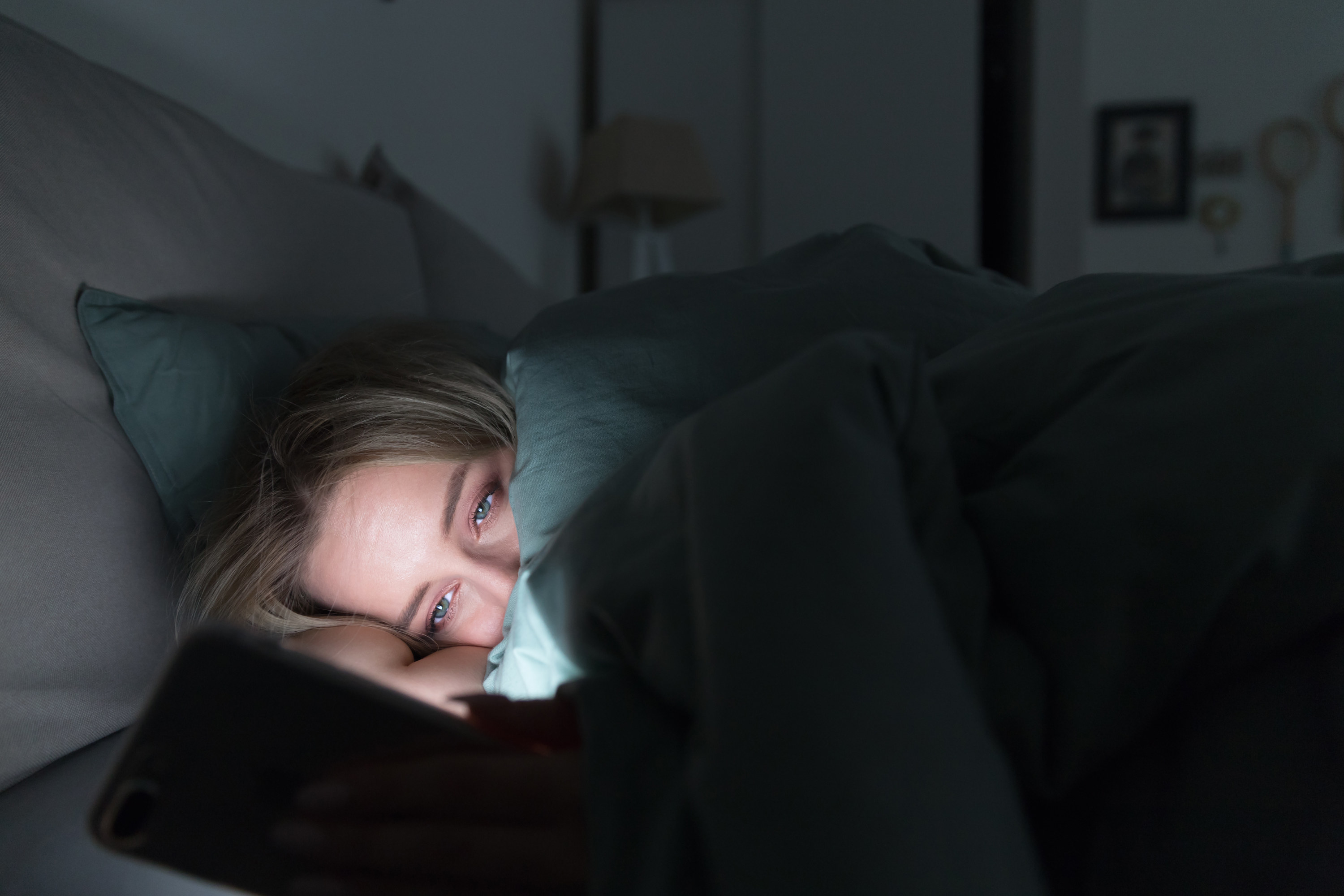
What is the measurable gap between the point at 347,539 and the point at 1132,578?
588mm

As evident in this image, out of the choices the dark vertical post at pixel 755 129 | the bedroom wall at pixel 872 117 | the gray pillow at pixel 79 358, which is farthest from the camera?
the dark vertical post at pixel 755 129

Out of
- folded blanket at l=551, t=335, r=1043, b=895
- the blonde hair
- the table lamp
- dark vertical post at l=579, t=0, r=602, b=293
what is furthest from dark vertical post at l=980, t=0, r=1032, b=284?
folded blanket at l=551, t=335, r=1043, b=895

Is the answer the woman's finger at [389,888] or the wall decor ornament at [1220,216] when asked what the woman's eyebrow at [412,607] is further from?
the wall decor ornament at [1220,216]

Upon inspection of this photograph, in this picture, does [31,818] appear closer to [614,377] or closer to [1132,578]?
[614,377]

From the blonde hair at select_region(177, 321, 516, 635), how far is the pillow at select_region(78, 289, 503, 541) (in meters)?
0.02

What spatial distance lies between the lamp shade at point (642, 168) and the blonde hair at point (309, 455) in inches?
65.8

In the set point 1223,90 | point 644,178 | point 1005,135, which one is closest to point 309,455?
point 644,178

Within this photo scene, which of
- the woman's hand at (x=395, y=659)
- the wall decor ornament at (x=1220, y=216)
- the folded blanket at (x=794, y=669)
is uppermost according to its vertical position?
the wall decor ornament at (x=1220, y=216)

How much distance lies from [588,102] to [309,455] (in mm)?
2652

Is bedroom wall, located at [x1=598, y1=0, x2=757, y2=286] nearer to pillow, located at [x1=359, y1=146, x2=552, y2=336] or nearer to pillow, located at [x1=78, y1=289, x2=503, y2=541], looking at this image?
pillow, located at [x1=359, y1=146, x2=552, y2=336]

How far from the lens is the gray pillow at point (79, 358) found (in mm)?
521

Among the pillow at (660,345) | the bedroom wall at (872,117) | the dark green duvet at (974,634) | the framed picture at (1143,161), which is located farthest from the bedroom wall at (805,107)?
the dark green duvet at (974,634)

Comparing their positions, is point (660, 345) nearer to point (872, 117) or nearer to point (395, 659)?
point (395, 659)

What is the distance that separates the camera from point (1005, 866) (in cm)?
25
